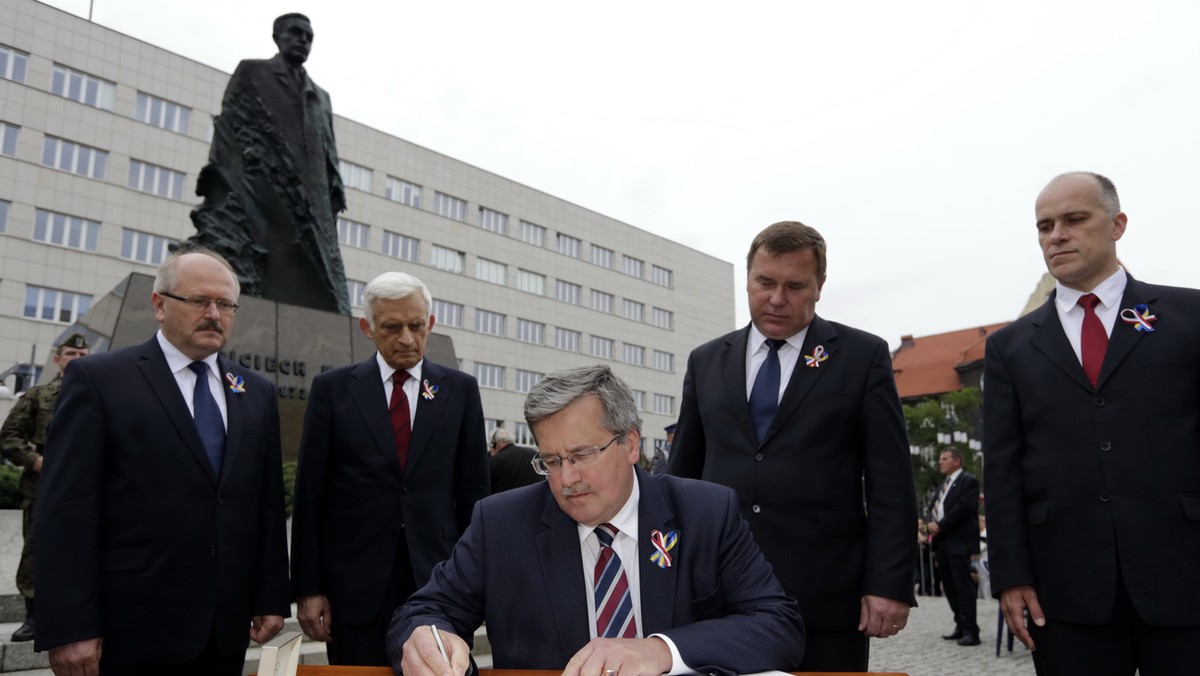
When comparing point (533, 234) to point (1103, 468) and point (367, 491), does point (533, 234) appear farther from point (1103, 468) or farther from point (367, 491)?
point (1103, 468)

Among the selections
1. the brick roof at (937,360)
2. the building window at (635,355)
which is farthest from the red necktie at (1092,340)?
the brick roof at (937,360)

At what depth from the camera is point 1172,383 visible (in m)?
3.14

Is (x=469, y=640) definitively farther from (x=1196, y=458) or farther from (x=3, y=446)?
(x=3, y=446)

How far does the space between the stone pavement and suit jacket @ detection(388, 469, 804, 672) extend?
531 cm

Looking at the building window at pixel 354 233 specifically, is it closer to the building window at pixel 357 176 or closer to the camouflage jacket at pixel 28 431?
the building window at pixel 357 176

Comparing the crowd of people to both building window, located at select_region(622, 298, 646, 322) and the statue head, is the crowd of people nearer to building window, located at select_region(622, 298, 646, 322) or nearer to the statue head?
the statue head

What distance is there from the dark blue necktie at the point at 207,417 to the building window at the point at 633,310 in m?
53.5

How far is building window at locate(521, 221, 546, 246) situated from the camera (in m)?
52.2

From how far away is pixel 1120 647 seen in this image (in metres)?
3.05

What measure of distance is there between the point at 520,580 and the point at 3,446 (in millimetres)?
5692

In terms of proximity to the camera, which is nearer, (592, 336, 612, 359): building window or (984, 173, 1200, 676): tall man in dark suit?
(984, 173, 1200, 676): tall man in dark suit

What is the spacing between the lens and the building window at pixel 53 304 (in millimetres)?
33031

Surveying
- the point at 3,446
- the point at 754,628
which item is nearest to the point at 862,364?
the point at 754,628

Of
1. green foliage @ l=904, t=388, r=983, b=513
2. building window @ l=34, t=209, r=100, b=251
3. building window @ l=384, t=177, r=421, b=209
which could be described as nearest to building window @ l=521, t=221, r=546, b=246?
building window @ l=384, t=177, r=421, b=209
